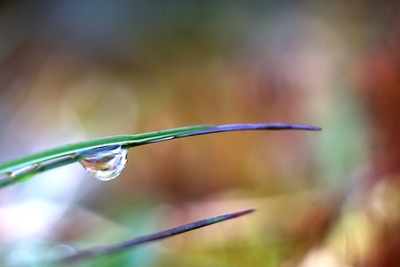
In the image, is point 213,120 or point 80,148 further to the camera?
point 213,120

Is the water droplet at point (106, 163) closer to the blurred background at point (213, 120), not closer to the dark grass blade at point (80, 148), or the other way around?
the dark grass blade at point (80, 148)

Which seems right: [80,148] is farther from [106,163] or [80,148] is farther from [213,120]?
[213,120]

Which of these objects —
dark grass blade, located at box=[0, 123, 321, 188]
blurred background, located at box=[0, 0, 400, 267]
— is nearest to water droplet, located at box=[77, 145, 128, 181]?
dark grass blade, located at box=[0, 123, 321, 188]

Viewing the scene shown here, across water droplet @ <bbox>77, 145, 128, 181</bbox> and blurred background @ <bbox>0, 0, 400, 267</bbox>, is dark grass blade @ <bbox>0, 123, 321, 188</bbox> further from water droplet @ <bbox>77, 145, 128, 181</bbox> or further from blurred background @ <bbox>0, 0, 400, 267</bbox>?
blurred background @ <bbox>0, 0, 400, 267</bbox>

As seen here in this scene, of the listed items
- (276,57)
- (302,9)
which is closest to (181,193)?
(276,57)

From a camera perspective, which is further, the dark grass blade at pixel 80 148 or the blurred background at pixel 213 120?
the blurred background at pixel 213 120

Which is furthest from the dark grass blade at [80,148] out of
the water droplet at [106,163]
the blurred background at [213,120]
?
the blurred background at [213,120]

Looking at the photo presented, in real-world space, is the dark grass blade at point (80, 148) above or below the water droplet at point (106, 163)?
above

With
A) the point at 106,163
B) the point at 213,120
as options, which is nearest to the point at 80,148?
the point at 106,163
